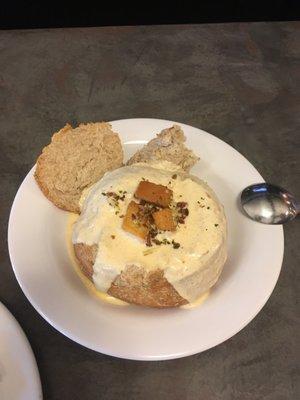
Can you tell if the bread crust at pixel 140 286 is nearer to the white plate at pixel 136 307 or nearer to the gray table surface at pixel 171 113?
the white plate at pixel 136 307

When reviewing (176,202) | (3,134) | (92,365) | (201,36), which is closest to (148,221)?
(176,202)

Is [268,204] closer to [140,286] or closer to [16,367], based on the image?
[140,286]

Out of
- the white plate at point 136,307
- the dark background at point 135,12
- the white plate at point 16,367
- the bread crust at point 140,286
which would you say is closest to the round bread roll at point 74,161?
the white plate at point 136,307

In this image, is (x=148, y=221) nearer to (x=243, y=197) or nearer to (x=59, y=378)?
(x=243, y=197)

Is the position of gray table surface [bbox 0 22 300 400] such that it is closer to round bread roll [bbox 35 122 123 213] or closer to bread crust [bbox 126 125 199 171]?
round bread roll [bbox 35 122 123 213]

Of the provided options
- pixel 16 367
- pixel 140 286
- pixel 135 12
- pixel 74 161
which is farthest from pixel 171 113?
pixel 16 367

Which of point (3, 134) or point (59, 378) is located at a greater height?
point (3, 134)
